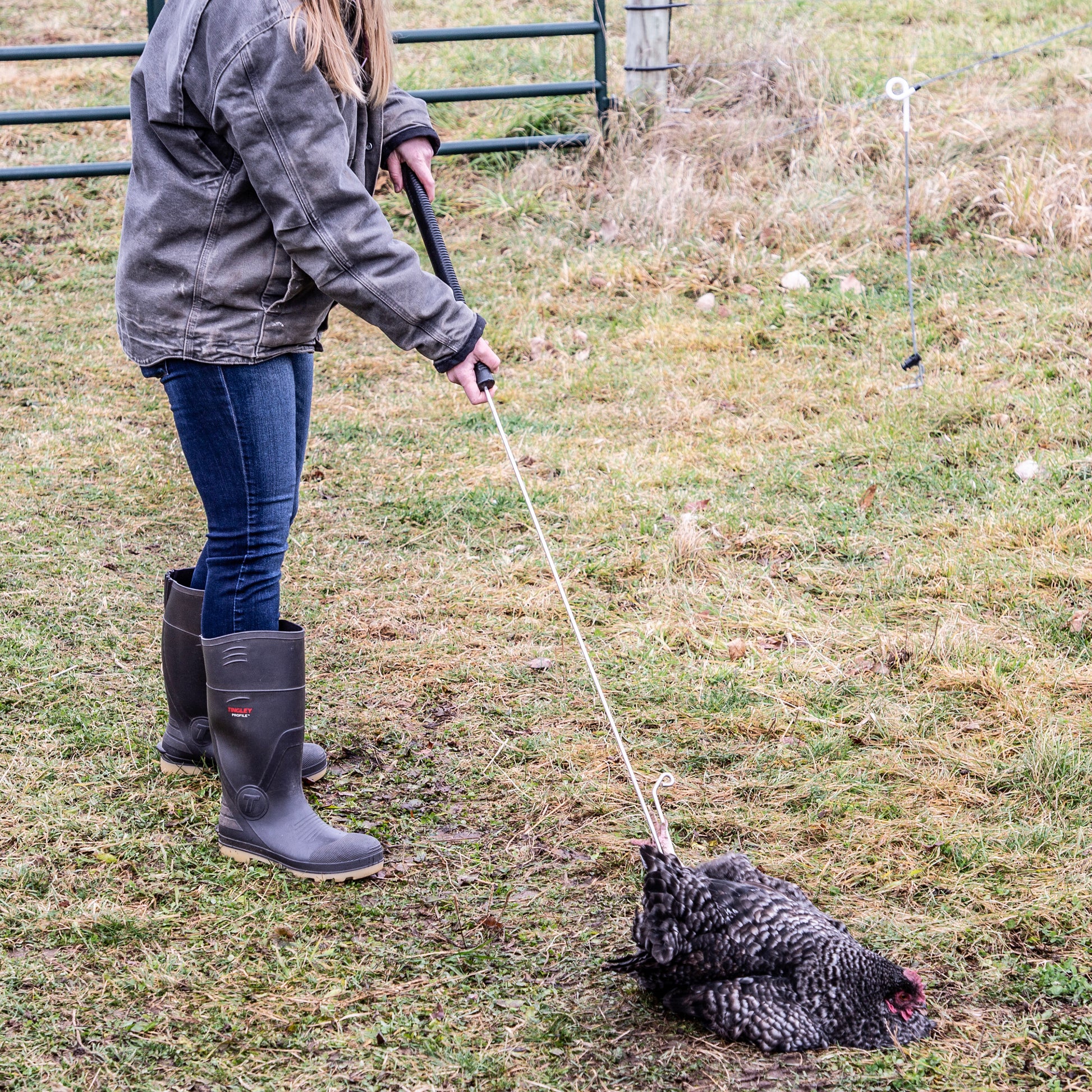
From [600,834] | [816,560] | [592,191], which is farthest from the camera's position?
[592,191]

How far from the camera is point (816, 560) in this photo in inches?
172

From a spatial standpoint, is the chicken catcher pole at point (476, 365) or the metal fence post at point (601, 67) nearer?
the chicken catcher pole at point (476, 365)

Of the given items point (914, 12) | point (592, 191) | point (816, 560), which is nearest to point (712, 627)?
point (816, 560)

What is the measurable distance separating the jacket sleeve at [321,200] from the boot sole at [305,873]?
117cm

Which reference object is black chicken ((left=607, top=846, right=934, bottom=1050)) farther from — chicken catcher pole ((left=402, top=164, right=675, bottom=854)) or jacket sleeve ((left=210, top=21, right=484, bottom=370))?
jacket sleeve ((left=210, top=21, right=484, bottom=370))

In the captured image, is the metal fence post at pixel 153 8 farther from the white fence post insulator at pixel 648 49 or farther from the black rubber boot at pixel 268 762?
the black rubber boot at pixel 268 762

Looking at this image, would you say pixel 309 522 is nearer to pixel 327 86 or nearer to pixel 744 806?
pixel 744 806

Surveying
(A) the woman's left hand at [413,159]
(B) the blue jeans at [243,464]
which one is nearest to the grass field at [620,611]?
(B) the blue jeans at [243,464]

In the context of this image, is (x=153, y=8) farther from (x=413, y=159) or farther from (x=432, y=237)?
(x=432, y=237)

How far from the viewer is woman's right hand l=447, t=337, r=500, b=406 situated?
2604 mm

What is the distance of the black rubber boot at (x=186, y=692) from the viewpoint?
122 inches

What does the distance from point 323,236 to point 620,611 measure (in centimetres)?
198

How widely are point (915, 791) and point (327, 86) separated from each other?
2.18 m

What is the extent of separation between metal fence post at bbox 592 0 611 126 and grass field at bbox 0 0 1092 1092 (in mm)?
220
